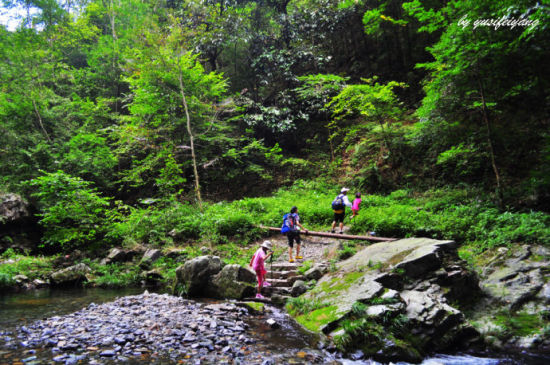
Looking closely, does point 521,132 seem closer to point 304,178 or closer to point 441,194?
point 441,194

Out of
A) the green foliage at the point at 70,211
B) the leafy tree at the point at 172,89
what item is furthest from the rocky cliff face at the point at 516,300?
the green foliage at the point at 70,211

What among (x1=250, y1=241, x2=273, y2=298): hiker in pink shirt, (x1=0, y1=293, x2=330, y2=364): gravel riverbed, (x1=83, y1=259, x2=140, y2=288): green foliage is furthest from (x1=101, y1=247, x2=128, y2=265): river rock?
(x1=250, y1=241, x2=273, y2=298): hiker in pink shirt

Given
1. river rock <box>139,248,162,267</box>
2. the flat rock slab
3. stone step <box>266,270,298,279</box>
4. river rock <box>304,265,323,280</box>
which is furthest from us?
river rock <box>139,248,162,267</box>

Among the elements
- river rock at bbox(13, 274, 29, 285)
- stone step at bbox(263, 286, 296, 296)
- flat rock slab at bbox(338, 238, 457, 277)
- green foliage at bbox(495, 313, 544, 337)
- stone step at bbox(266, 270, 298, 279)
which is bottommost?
green foliage at bbox(495, 313, 544, 337)

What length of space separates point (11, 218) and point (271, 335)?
17959mm

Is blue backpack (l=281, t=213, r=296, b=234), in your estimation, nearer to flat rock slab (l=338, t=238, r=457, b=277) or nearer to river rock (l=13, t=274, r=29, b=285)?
flat rock slab (l=338, t=238, r=457, b=277)

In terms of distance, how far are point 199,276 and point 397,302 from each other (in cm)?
601

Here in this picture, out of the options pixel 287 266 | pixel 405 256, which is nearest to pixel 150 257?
pixel 287 266

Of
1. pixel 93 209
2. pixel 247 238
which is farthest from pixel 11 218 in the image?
pixel 247 238

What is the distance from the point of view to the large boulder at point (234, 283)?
333 inches

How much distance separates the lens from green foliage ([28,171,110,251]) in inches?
542

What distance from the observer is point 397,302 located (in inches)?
226

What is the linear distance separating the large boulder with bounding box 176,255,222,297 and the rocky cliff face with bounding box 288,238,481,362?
3.23 m

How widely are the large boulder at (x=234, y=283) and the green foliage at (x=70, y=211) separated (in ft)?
28.2
